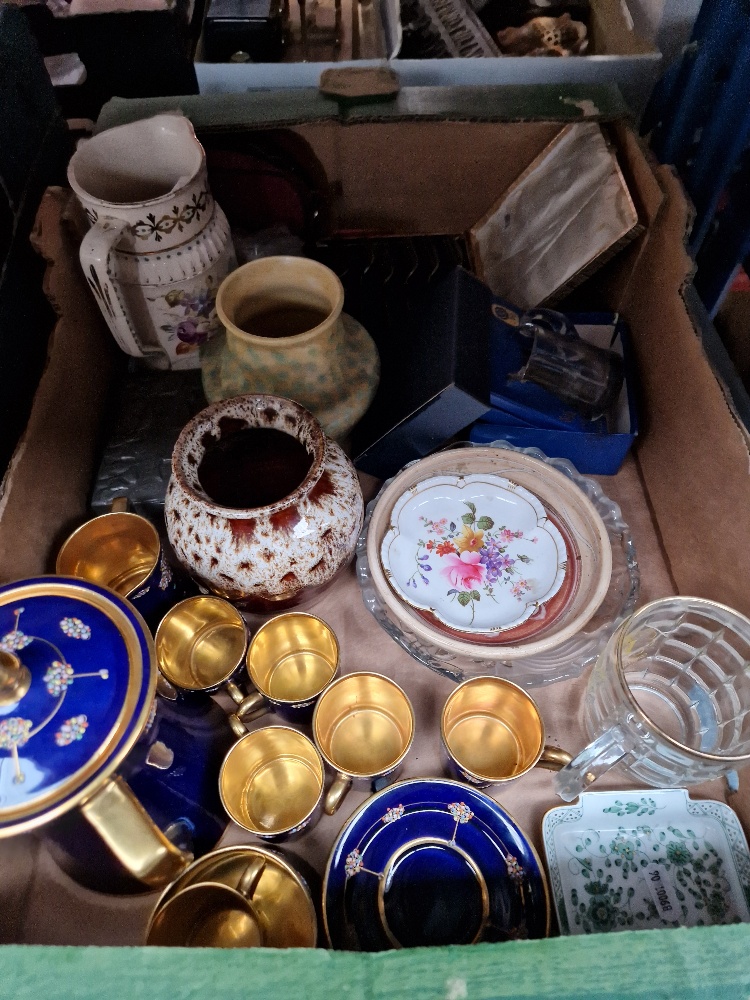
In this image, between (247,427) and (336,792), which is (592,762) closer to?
(336,792)

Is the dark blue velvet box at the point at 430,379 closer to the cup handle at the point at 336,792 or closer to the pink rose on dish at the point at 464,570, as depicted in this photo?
the pink rose on dish at the point at 464,570

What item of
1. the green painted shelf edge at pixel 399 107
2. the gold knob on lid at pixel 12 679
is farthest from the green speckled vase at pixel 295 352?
the gold knob on lid at pixel 12 679

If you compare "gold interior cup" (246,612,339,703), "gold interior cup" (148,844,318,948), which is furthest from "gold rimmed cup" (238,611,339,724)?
"gold interior cup" (148,844,318,948)

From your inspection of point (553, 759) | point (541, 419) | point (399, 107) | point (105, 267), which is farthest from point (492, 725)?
point (399, 107)

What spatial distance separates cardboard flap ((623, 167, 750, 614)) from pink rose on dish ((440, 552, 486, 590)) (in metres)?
0.19

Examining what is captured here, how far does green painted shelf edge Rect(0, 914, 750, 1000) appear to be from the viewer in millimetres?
329

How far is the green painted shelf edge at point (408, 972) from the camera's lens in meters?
0.33

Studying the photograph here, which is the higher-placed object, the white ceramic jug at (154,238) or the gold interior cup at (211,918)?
the white ceramic jug at (154,238)

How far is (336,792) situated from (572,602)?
0.27 meters

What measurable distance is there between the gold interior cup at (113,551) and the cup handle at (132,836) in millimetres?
228

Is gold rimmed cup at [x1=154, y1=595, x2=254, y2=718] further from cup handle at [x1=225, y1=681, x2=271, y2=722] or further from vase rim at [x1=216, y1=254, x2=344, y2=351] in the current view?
vase rim at [x1=216, y1=254, x2=344, y2=351]

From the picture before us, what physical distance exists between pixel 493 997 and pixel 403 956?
0.05 metres

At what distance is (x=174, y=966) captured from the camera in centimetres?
33

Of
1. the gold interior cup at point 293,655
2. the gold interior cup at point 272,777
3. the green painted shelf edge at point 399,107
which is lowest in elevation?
the gold interior cup at point 272,777
